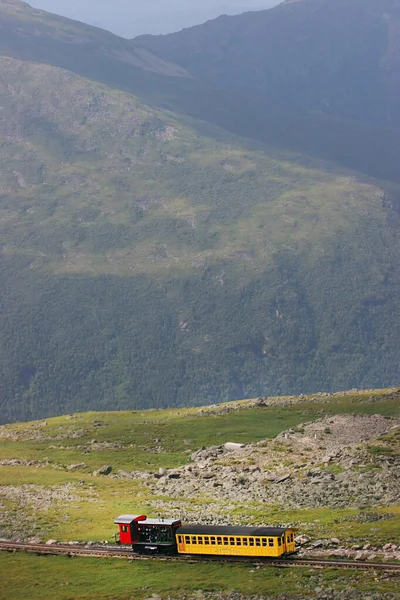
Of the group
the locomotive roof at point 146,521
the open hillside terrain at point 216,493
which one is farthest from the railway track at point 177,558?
the locomotive roof at point 146,521

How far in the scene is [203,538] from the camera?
9144 cm

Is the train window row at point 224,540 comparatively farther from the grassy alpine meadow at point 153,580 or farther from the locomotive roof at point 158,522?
the grassy alpine meadow at point 153,580

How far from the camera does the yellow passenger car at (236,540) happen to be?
87688 mm

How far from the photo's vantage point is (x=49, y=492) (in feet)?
440

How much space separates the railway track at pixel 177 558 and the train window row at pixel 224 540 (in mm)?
1467

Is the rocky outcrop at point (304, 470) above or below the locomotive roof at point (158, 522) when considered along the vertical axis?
below

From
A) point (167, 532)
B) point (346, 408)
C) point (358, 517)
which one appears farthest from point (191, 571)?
point (346, 408)

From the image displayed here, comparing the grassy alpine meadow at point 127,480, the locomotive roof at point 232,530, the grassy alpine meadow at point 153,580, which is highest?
the locomotive roof at point 232,530

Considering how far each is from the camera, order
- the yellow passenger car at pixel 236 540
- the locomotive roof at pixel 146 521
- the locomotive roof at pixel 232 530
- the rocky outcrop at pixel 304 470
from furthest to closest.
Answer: the rocky outcrop at pixel 304 470, the locomotive roof at pixel 146 521, the locomotive roof at pixel 232 530, the yellow passenger car at pixel 236 540

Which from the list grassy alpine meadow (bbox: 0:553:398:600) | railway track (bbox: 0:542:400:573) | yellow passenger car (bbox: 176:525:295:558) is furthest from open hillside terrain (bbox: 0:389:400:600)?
yellow passenger car (bbox: 176:525:295:558)

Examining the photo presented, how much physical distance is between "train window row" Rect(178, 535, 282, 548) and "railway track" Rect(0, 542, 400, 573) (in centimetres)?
147

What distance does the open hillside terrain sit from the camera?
86000 millimetres

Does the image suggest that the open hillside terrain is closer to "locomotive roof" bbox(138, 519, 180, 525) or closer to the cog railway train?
the cog railway train

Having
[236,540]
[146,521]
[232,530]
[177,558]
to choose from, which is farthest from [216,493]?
[236,540]
